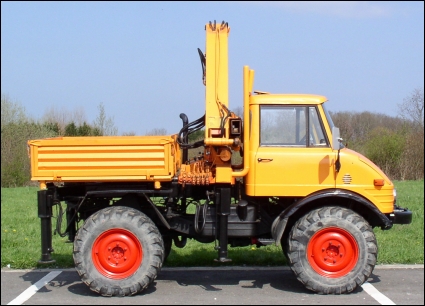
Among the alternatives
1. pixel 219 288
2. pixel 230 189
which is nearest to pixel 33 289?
pixel 219 288

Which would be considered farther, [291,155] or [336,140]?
[291,155]

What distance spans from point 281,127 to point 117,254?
2.70 m

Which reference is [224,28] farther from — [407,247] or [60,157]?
[407,247]

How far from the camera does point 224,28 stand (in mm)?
7152

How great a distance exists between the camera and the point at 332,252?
22.4ft

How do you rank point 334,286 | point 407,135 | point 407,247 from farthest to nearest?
point 407,135 < point 407,247 < point 334,286

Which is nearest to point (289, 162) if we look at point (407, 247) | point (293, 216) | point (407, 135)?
point (293, 216)

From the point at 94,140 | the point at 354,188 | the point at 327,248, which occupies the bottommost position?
the point at 327,248

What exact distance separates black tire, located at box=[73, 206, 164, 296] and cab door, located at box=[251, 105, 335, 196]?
5.13 ft

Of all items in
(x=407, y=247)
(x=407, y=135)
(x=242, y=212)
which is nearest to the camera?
(x=242, y=212)

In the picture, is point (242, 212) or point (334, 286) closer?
point (334, 286)

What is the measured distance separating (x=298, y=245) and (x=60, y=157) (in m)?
3.22

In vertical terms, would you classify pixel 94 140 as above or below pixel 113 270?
above

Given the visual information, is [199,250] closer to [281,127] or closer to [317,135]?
[281,127]
